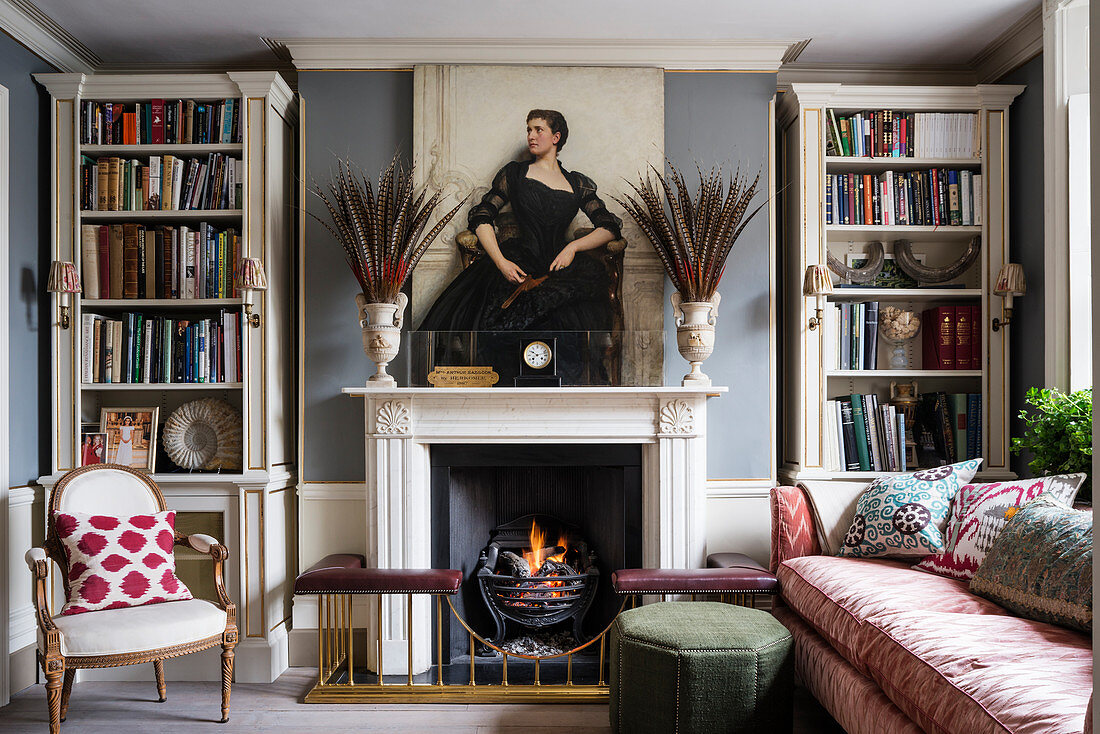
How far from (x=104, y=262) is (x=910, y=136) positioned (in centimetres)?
360

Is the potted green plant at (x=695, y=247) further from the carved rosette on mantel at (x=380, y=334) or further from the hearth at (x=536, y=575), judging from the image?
the carved rosette on mantel at (x=380, y=334)

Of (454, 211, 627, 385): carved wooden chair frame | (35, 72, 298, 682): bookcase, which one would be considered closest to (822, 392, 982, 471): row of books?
Answer: (454, 211, 627, 385): carved wooden chair frame

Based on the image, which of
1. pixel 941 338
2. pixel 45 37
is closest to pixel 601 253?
pixel 941 338

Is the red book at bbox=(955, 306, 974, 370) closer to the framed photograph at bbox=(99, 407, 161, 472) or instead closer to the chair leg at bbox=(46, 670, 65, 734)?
the framed photograph at bbox=(99, 407, 161, 472)

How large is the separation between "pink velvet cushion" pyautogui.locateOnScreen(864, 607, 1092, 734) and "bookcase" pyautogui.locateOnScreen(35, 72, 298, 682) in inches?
95.3

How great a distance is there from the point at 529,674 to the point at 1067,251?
2762 millimetres

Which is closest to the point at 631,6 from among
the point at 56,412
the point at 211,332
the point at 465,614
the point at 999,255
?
the point at 999,255

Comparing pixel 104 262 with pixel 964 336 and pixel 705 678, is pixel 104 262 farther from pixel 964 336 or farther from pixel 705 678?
pixel 964 336

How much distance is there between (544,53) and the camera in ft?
11.2

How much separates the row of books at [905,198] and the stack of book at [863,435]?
81cm

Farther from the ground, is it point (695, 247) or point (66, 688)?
point (695, 247)

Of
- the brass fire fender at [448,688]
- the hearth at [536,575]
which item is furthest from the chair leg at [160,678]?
the hearth at [536,575]

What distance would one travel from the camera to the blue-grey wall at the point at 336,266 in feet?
11.2

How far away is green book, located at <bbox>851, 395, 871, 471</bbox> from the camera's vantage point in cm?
342
